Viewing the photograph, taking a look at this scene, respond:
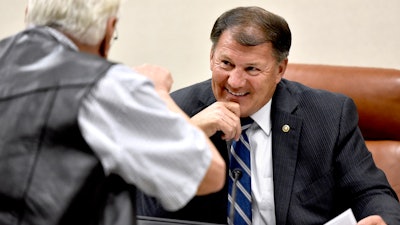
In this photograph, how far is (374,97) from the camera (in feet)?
7.86

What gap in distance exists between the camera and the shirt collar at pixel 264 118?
6.77ft

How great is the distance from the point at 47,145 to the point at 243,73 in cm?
101

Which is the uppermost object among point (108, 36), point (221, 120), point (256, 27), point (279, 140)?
point (108, 36)

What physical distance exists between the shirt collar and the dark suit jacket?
0.02m

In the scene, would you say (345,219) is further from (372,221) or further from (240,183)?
(240,183)

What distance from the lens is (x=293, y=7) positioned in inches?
121

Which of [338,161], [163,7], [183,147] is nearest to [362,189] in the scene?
[338,161]

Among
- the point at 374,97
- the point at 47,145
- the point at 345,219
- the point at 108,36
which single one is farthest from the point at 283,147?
the point at 47,145

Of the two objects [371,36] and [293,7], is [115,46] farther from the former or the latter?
[371,36]

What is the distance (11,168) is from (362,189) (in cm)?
120

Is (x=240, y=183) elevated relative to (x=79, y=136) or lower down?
lower down

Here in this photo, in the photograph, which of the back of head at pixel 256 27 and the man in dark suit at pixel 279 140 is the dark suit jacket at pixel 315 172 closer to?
the man in dark suit at pixel 279 140

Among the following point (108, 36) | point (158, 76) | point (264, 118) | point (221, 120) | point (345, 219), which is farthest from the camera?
point (264, 118)

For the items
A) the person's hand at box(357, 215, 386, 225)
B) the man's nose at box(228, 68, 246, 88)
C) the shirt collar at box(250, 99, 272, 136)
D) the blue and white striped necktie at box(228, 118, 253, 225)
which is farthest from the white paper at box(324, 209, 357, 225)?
the man's nose at box(228, 68, 246, 88)
